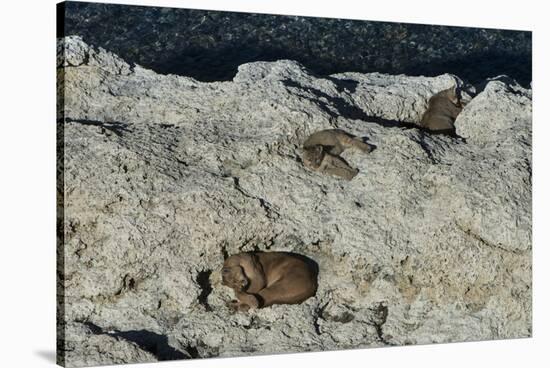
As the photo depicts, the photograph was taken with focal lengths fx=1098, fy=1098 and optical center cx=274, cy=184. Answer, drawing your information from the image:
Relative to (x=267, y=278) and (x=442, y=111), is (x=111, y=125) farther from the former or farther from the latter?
(x=442, y=111)

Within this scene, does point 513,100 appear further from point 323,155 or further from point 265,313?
point 265,313

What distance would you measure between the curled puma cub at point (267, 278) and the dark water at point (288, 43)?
141cm

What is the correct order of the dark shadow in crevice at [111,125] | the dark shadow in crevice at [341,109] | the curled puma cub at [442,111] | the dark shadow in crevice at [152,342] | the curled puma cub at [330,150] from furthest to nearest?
1. the curled puma cub at [442,111]
2. the dark shadow in crevice at [341,109]
3. the curled puma cub at [330,150]
4. the dark shadow in crevice at [111,125]
5. the dark shadow in crevice at [152,342]

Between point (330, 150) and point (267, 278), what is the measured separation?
1.09 m

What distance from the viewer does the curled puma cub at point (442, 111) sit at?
8.70m

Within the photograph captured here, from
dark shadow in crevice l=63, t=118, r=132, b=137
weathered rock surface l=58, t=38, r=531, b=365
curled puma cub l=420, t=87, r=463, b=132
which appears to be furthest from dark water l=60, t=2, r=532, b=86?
dark shadow in crevice l=63, t=118, r=132, b=137

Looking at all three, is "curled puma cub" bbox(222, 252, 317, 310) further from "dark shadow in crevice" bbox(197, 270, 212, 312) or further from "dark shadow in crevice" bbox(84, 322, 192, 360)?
"dark shadow in crevice" bbox(84, 322, 192, 360)

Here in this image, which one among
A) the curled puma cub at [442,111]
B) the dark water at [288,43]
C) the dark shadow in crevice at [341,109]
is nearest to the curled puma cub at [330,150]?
the dark shadow in crevice at [341,109]

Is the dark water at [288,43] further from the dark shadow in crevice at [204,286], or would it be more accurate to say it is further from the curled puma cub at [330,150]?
the dark shadow in crevice at [204,286]

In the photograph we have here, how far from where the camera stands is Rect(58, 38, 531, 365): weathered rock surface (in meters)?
7.39

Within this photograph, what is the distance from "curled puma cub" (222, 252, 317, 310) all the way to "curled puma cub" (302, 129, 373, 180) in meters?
0.68

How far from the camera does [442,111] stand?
28.7ft

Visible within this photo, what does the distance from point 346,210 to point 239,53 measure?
1426 millimetres

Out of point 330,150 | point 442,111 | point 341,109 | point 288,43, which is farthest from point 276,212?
point 442,111
